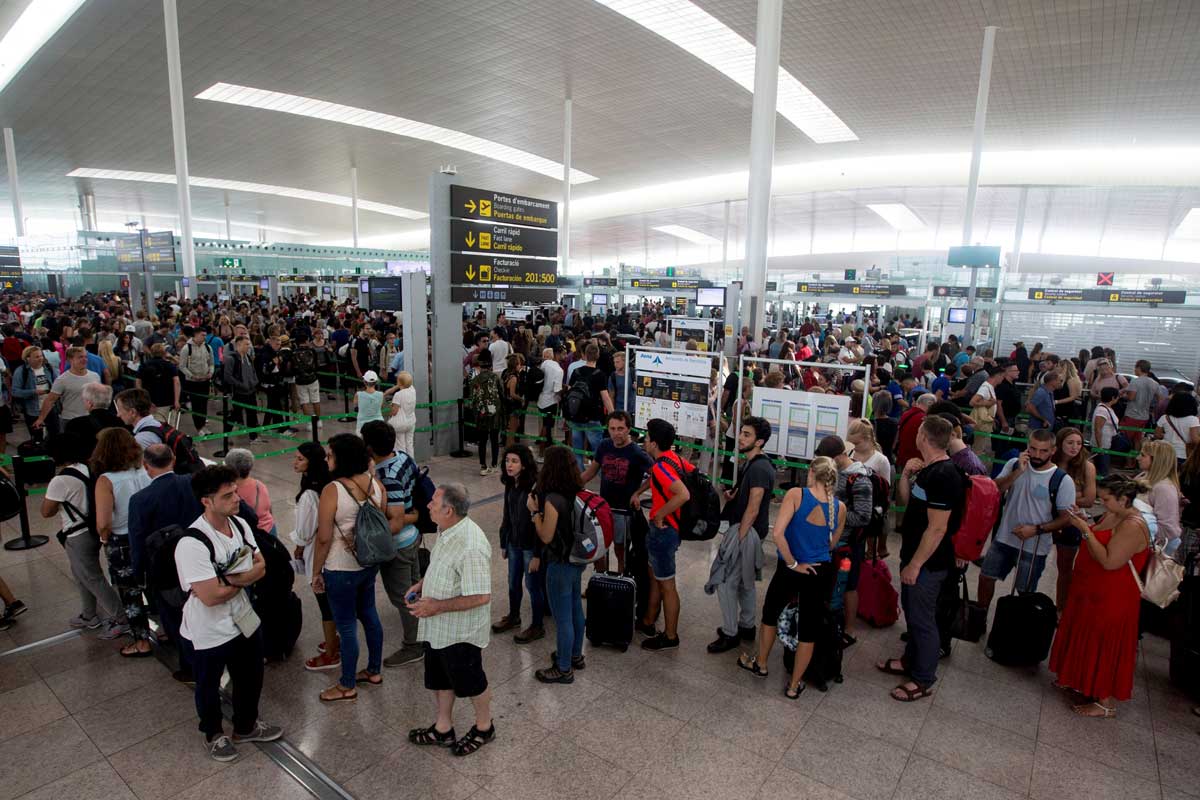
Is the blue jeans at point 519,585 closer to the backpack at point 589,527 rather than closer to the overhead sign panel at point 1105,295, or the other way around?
the backpack at point 589,527

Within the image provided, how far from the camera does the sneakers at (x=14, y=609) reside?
179 inches

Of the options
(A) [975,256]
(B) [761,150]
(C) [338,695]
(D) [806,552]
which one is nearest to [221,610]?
(C) [338,695]

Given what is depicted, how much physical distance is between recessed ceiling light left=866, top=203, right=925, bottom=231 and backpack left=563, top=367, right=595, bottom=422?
3481cm

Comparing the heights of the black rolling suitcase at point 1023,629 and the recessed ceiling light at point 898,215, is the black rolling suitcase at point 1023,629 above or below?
below

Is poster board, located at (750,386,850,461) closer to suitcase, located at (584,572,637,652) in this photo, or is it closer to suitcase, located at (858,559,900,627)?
suitcase, located at (858,559,900,627)

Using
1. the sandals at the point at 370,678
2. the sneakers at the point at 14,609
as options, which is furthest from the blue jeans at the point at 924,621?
the sneakers at the point at 14,609

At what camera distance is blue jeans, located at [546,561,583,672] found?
149 inches

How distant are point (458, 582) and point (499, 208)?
7323mm

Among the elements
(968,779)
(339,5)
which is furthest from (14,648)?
(339,5)

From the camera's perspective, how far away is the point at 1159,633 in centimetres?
451

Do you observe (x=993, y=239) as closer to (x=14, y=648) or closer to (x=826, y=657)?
(x=826, y=657)

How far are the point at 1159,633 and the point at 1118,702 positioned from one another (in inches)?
41.0

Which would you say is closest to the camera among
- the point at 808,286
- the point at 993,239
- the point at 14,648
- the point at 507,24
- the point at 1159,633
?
the point at 14,648

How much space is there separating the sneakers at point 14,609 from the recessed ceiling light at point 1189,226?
46.8m
